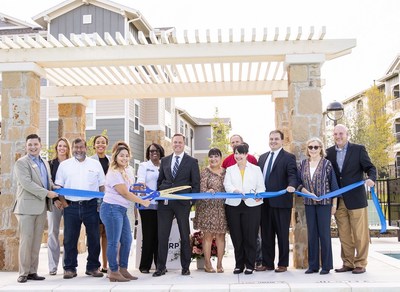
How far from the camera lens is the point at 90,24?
1972 centimetres

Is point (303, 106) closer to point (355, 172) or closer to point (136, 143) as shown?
point (355, 172)

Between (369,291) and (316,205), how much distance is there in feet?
4.45

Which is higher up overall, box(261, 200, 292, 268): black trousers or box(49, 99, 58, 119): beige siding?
box(49, 99, 58, 119): beige siding

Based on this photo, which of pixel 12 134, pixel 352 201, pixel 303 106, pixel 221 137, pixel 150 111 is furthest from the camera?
pixel 221 137

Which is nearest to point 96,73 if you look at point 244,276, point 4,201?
point 4,201

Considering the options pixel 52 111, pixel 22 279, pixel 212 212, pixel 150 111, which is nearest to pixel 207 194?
pixel 212 212

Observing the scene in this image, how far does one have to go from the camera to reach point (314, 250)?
6461 mm

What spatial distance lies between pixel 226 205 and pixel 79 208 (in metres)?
1.95

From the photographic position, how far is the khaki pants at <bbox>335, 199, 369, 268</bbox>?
640cm

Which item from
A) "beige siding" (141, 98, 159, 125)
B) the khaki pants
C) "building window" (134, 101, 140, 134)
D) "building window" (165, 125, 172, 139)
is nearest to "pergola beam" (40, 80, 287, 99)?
the khaki pants

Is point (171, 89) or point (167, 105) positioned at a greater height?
point (167, 105)

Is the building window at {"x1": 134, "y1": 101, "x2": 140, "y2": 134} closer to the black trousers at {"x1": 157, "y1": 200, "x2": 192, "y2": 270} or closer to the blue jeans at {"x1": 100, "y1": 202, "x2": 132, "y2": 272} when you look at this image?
the black trousers at {"x1": 157, "y1": 200, "x2": 192, "y2": 270}

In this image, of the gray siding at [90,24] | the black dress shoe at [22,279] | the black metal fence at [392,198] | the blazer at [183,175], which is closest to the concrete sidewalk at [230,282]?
the black dress shoe at [22,279]

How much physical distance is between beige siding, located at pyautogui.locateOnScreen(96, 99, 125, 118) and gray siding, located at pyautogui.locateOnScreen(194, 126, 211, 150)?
17392mm
